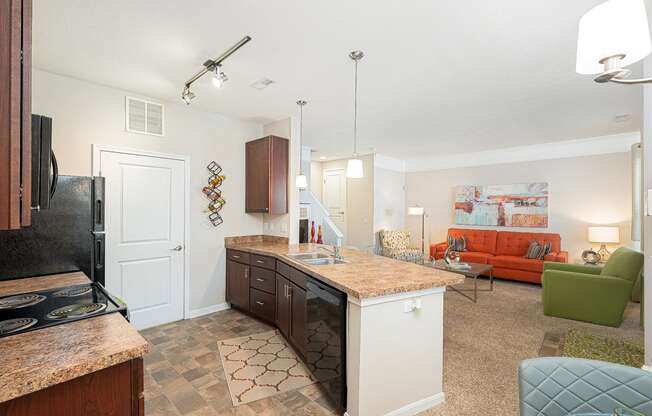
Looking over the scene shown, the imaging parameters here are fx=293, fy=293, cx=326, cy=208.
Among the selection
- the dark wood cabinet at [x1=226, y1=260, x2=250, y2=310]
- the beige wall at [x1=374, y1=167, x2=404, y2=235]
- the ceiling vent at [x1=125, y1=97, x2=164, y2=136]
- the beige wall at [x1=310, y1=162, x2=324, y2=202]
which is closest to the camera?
the ceiling vent at [x1=125, y1=97, x2=164, y2=136]

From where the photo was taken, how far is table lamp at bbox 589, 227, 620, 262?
477 cm

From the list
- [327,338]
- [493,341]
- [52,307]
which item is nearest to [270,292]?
[327,338]

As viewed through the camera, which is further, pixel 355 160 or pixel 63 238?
pixel 355 160

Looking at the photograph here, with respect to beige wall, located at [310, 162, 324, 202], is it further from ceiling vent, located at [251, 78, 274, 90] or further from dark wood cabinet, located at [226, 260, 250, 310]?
ceiling vent, located at [251, 78, 274, 90]

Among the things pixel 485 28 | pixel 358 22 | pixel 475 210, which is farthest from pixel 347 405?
pixel 475 210

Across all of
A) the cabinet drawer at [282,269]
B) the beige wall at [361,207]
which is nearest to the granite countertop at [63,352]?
the cabinet drawer at [282,269]

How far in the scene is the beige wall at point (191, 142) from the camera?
9.23 ft

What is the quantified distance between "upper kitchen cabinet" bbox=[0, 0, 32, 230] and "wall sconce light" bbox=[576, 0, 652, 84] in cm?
162

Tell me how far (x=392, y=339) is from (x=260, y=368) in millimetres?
1303

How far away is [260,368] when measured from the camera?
8.26 feet

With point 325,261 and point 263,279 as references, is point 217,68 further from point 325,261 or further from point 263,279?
point 263,279

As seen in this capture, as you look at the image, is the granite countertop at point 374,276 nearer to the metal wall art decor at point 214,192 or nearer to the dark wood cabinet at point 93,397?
the dark wood cabinet at point 93,397

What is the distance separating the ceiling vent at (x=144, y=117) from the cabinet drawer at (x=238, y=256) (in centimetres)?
168

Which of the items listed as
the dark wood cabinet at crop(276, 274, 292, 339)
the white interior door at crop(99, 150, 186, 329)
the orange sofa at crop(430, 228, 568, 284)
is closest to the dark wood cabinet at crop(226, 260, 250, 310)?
the white interior door at crop(99, 150, 186, 329)
